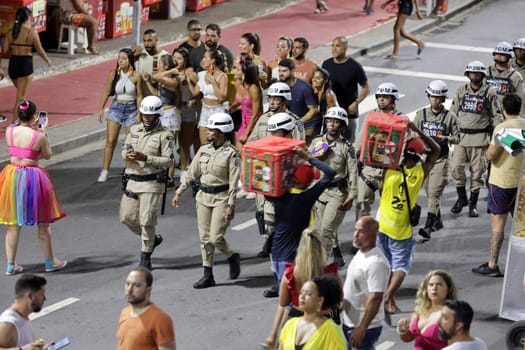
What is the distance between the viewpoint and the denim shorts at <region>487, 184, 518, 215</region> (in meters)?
13.9

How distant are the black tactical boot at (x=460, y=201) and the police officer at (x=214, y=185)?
4.07m

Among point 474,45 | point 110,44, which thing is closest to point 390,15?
point 474,45

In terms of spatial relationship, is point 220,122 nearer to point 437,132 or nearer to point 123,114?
point 437,132

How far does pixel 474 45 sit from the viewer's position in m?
27.1

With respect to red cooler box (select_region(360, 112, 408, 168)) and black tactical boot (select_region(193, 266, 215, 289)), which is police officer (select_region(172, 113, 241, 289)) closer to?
black tactical boot (select_region(193, 266, 215, 289))

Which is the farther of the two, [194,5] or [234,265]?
[194,5]

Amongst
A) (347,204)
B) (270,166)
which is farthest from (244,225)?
(270,166)

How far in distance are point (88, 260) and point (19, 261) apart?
787 mm

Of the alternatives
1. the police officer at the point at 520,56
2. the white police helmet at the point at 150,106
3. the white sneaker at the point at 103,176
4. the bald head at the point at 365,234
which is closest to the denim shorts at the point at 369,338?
the bald head at the point at 365,234

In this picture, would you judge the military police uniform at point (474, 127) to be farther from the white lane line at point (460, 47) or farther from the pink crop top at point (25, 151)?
the white lane line at point (460, 47)

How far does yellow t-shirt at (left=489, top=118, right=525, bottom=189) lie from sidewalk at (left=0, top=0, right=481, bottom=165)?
740 centimetres

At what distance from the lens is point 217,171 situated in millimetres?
13422

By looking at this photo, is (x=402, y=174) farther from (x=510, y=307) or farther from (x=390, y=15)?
(x=390, y=15)

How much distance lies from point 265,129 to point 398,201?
8.67 ft
